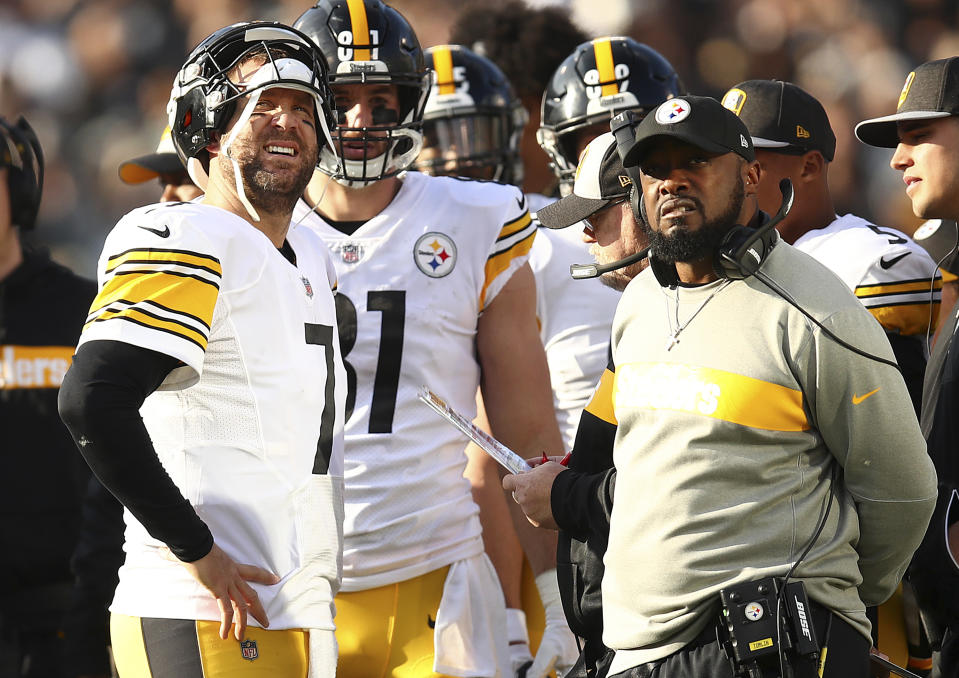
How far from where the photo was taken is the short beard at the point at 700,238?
2.51 metres

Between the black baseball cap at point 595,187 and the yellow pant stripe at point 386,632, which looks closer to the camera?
the black baseball cap at point 595,187

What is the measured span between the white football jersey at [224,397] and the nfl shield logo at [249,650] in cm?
7

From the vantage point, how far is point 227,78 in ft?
9.62

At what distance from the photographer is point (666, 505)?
95.7 inches

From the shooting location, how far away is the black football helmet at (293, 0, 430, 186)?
3.67m

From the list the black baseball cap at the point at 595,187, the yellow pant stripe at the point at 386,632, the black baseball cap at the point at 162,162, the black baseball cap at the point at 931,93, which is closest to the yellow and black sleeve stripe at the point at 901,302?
the black baseball cap at the point at 931,93

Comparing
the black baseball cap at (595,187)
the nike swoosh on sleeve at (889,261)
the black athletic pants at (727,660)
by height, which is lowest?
the black athletic pants at (727,660)

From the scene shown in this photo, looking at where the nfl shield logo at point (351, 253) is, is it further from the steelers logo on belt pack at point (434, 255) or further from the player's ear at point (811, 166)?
the player's ear at point (811, 166)

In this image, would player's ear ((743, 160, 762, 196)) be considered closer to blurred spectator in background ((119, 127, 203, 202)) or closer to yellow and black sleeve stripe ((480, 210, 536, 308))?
yellow and black sleeve stripe ((480, 210, 536, 308))

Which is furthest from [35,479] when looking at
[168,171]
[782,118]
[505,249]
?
[782,118]

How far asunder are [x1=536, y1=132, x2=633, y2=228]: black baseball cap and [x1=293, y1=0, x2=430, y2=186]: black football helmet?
67cm

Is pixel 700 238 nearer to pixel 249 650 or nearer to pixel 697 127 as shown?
pixel 697 127

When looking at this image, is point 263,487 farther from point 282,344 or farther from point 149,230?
point 149,230

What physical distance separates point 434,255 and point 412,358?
29cm
